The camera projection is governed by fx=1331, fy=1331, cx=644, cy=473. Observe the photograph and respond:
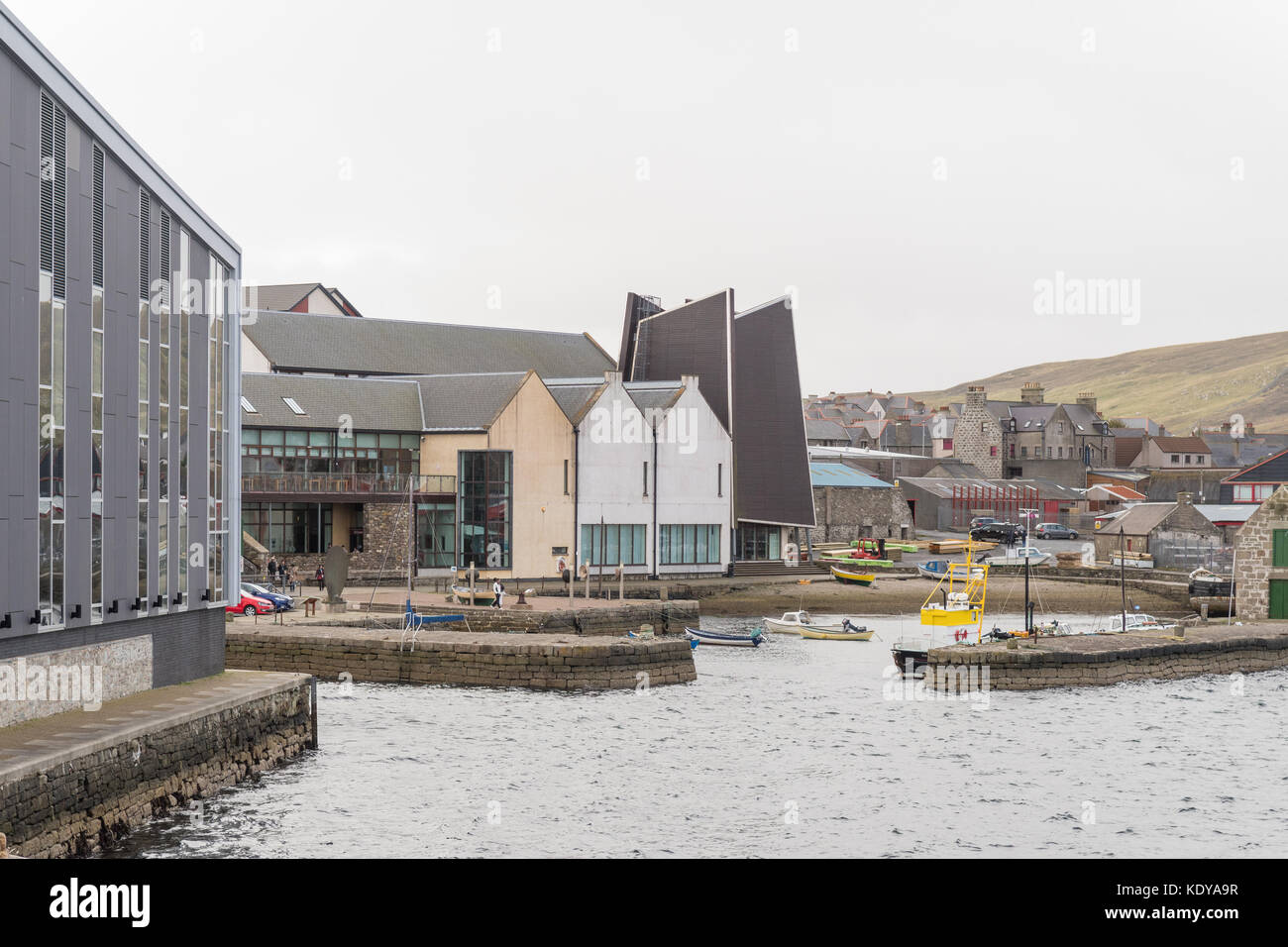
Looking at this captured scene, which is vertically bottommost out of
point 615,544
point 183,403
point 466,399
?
point 615,544

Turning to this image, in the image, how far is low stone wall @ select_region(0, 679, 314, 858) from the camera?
21656 mm

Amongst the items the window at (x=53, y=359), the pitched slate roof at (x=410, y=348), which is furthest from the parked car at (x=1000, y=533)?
the window at (x=53, y=359)

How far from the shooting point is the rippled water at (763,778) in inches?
1041

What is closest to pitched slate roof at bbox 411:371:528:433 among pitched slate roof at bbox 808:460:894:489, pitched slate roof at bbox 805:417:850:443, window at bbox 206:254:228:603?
window at bbox 206:254:228:603

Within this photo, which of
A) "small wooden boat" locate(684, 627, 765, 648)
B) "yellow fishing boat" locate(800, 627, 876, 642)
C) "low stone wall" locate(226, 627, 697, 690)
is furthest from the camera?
"yellow fishing boat" locate(800, 627, 876, 642)

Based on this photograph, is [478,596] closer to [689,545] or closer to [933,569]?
[689,545]

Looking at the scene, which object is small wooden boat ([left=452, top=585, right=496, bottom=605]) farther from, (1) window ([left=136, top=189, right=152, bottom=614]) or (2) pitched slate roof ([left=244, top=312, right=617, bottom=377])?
(1) window ([left=136, top=189, right=152, bottom=614])

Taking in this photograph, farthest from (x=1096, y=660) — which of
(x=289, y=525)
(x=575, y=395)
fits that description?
(x=289, y=525)

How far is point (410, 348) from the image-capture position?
8981 cm

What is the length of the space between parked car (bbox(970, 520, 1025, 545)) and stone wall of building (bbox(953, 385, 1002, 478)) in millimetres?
39137

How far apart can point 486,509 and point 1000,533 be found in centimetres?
5255
